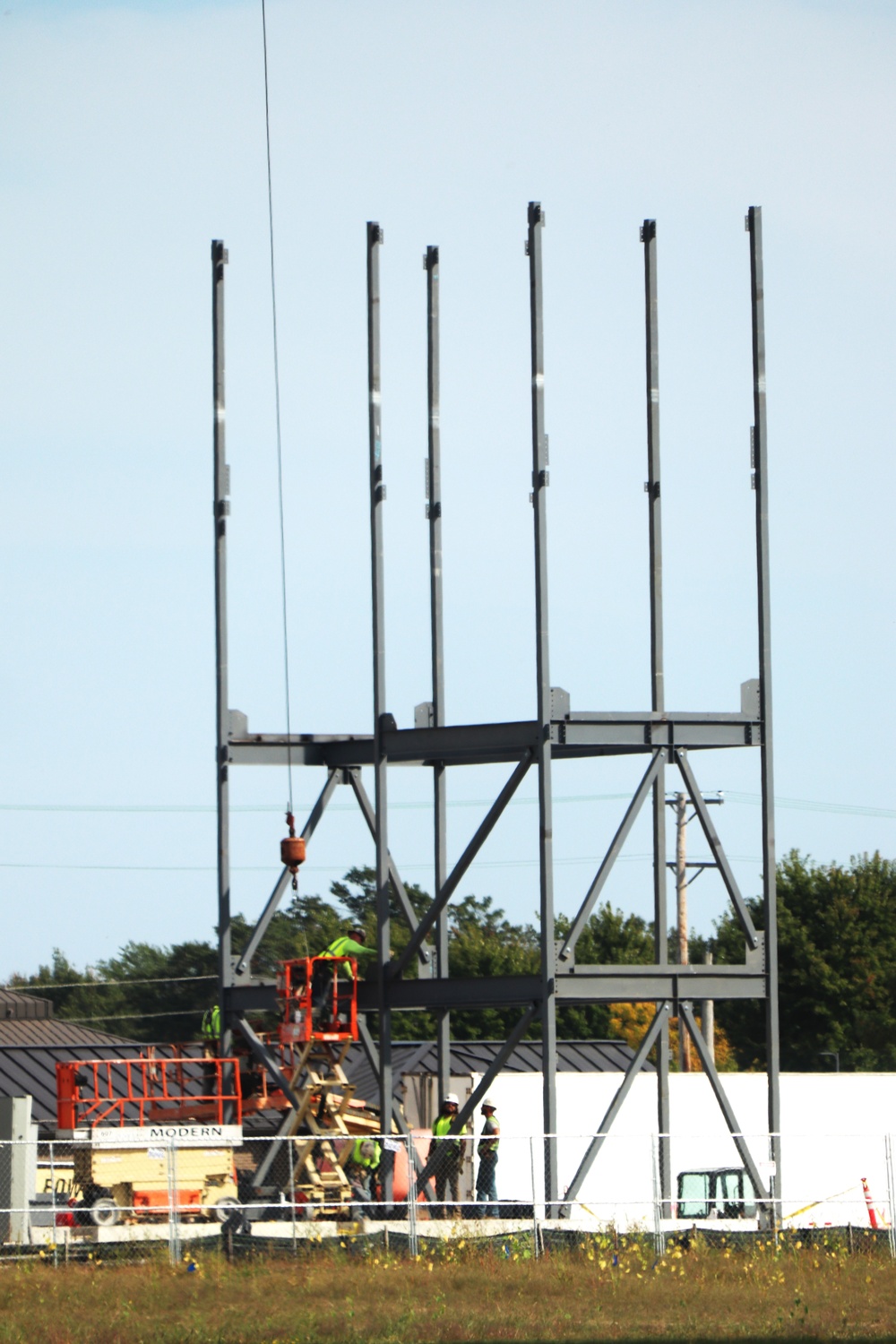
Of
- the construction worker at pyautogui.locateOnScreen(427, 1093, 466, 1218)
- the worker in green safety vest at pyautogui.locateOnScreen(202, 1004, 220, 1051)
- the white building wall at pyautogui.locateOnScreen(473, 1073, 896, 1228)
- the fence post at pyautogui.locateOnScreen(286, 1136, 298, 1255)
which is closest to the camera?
the fence post at pyautogui.locateOnScreen(286, 1136, 298, 1255)

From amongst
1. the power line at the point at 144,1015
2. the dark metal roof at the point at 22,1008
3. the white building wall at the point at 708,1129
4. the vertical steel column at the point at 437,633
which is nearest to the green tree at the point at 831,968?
the dark metal roof at the point at 22,1008

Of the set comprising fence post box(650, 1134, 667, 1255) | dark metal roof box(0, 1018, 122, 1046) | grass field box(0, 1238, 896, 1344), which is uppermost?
dark metal roof box(0, 1018, 122, 1046)

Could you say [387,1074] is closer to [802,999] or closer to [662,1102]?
[662,1102]

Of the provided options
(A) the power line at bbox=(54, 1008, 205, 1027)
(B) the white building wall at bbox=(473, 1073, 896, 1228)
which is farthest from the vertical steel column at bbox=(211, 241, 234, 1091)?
(A) the power line at bbox=(54, 1008, 205, 1027)

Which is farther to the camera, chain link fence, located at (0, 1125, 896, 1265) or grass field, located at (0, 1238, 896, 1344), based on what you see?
chain link fence, located at (0, 1125, 896, 1265)

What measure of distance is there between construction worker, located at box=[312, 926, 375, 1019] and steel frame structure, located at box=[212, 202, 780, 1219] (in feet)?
1.05

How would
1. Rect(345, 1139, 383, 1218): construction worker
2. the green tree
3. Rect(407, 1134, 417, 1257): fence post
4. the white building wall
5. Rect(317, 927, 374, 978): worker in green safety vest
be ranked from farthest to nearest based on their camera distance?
the green tree → the white building wall → Rect(345, 1139, 383, 1218): construction worker → Rect(317, 927, 374, 978): worker in green safety vest → Rect(407, 1134, 417, 1257): fence post

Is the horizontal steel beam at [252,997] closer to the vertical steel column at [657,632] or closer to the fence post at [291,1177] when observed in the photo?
the fence post at [291,1177]

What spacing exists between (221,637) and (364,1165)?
288 inches

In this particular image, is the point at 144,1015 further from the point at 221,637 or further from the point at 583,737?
the point at 583,737

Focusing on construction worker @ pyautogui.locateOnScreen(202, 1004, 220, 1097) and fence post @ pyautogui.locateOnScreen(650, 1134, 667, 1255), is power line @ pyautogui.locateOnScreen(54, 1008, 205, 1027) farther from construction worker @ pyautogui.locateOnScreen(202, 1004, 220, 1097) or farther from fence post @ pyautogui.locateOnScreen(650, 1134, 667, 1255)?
fence post @ pyautogui.locateOnScreen(650, 1134, 667, 1255)

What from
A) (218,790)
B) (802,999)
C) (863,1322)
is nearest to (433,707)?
(218,790)

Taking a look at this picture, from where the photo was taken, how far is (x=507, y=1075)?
38.3m

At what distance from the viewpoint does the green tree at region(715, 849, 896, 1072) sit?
260 feet
